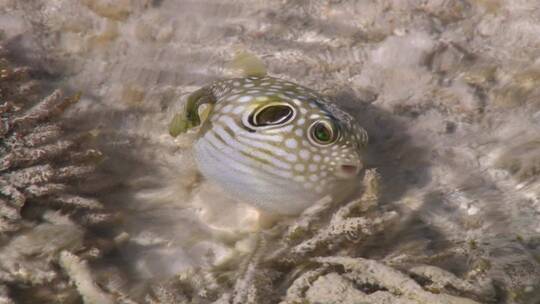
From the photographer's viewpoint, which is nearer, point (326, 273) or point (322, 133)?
point (326, 273)

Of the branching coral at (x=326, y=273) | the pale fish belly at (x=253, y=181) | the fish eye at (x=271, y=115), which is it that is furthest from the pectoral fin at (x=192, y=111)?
the branching coral at (x=326, y=273)

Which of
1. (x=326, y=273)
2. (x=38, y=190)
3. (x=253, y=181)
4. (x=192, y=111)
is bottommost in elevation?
(x=38, y=190)

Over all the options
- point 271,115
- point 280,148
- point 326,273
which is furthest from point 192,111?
point 326,273

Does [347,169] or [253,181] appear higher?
[347,169]

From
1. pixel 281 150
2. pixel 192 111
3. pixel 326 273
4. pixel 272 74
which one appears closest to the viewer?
pixel 326 273

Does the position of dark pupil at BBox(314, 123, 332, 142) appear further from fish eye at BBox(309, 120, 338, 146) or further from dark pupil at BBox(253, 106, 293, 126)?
dark pupil at BBox(253, 106, 293, 126)

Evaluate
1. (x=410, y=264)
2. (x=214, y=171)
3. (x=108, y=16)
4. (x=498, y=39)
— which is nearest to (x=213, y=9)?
(x=108, y=16)

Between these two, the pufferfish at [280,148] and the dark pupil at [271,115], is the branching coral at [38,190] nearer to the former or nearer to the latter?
the pufferfish at [280,148]

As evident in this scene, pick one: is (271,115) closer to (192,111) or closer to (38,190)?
(192,111)
